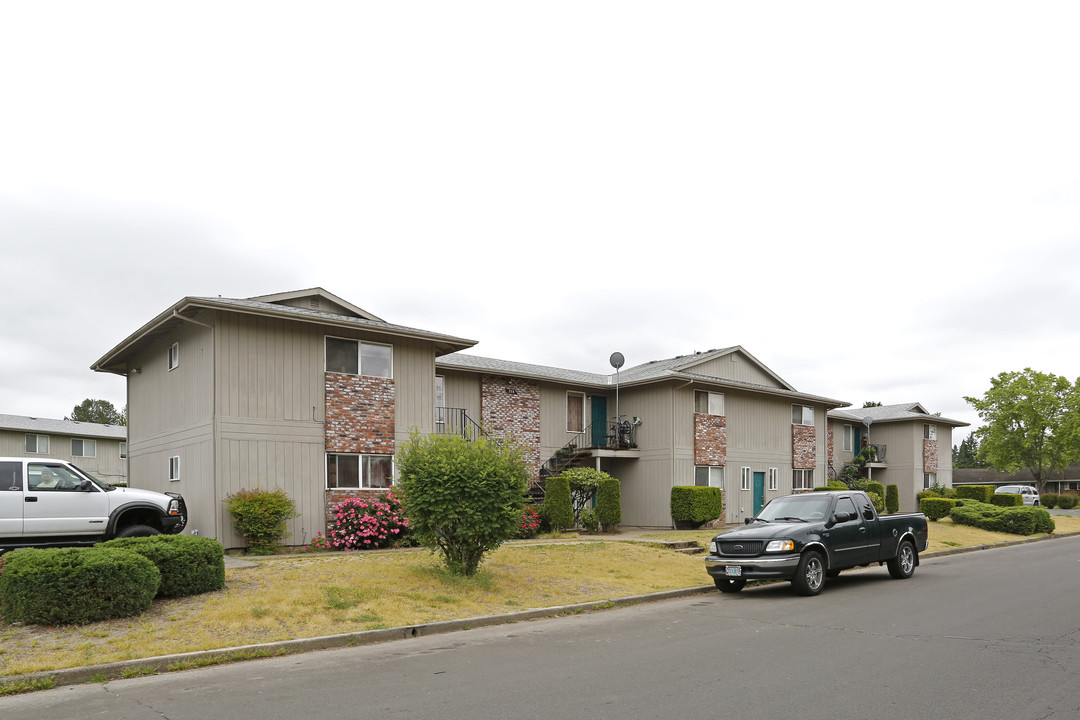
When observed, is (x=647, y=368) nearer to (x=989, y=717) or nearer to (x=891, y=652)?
(x=891, y=652)

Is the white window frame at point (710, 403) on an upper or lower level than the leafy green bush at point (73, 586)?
upper

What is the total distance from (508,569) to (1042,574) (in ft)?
35.6

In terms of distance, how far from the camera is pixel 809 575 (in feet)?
44.6

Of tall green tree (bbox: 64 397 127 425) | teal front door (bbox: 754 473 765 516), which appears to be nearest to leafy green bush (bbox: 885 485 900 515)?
teal front door (bbox: 754 473 765 516)

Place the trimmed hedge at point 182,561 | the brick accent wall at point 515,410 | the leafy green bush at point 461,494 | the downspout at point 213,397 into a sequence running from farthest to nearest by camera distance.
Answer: the brick accent wall at point 515,410, the downspout at point 213,397, the leafy green bush at point 461,494, the trimmed hedge at point 182,561

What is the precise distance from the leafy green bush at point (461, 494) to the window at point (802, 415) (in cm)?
2435

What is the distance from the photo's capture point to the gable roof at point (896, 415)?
139 ft

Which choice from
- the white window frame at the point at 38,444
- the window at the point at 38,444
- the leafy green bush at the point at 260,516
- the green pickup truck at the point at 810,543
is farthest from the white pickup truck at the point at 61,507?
the window at the point at 38,444

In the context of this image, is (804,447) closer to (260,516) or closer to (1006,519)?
(1006,519)

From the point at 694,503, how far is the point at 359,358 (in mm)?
12907

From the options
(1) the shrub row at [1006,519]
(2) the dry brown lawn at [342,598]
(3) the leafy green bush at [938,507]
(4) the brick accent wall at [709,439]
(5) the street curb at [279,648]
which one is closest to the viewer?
(5) the street curb at [279,648]

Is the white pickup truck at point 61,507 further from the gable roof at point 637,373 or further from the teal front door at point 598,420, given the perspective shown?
the teal front door at point 598,420

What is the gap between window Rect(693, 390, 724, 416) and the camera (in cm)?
3034

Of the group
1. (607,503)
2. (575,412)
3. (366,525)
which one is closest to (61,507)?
(366,525)
